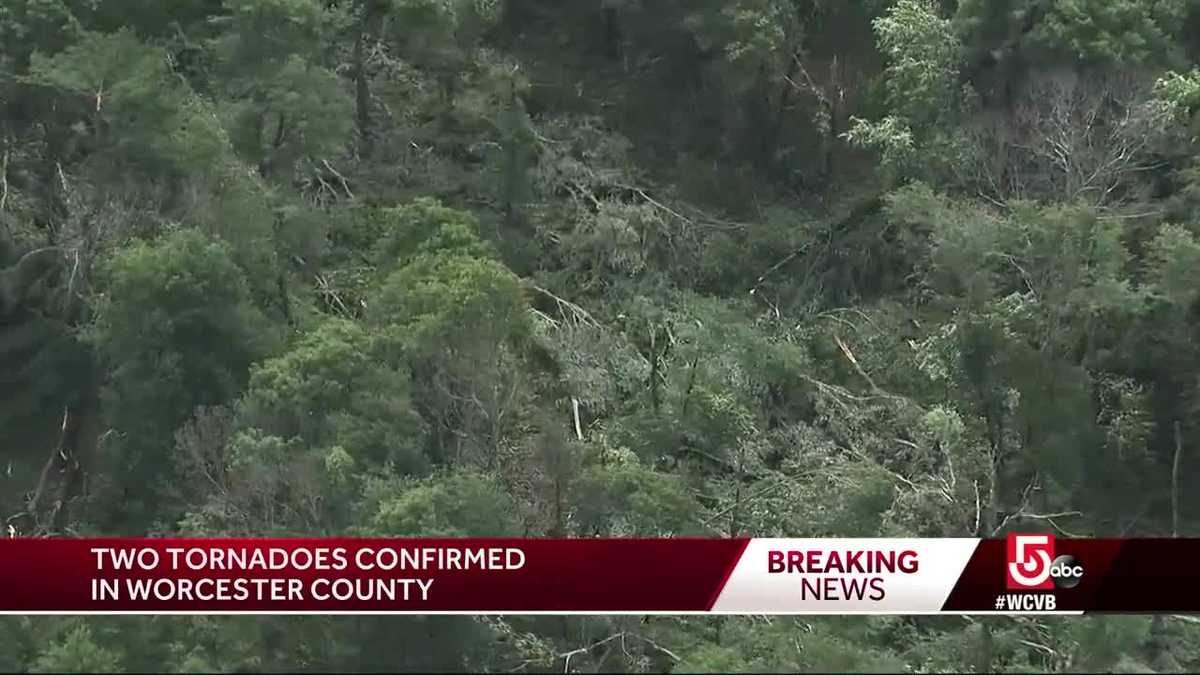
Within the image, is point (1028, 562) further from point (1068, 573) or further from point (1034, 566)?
point (1068, 573)

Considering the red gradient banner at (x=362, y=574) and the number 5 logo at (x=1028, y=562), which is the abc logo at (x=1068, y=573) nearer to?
the number 5 logo at (x=1028, y=562)

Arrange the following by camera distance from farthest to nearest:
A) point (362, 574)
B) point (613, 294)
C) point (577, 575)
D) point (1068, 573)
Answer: point (613, 294), point (362, 574), point (1068, 573), point (577, 575)

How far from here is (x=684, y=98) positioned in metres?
36.9

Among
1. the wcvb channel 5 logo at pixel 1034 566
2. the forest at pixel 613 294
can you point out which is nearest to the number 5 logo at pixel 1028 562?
the wcvb channel 5 logo at pixel 1034 566

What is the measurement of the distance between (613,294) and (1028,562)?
50.5ft

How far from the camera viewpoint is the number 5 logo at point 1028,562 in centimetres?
1864

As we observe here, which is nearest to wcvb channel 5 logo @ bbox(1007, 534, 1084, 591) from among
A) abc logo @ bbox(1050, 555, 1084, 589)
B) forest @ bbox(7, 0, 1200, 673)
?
abc logo @ bbox(1050, 555, 1084, 589)

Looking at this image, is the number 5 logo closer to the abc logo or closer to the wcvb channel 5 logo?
the wcvb channel 5 logo

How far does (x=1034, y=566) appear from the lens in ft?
61.4

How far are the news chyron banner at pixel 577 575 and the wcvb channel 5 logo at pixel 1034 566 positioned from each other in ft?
0.04

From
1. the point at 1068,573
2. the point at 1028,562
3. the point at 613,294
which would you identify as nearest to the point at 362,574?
the point at 1028,562

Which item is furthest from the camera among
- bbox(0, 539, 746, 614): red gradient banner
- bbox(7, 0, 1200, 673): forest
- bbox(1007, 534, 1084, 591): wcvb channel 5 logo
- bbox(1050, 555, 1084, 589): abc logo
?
bbox(7, 0, 1200, 673): forest

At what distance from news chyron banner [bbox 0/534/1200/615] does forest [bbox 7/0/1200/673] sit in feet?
13.3

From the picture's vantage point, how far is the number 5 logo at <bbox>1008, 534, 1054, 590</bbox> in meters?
18.6
